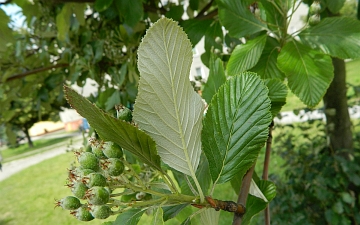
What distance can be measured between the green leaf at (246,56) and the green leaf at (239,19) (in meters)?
0.05

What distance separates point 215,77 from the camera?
445mm

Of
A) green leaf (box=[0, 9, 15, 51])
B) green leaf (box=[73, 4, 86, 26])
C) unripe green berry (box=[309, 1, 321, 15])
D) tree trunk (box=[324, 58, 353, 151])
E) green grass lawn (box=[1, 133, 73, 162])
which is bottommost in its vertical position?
green grass lawn (box=[1, 133, 73, 162])

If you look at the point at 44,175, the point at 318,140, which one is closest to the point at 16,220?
the point at 44,175

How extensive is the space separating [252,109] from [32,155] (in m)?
6.76

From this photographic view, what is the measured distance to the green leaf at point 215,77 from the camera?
43 cm

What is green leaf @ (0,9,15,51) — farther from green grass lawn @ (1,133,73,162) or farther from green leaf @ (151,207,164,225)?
green grass lawn @ (1,133,73,162)

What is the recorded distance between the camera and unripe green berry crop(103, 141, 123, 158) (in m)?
0.27

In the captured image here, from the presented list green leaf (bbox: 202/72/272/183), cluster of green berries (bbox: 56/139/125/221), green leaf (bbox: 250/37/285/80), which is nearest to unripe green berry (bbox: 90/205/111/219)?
cluster of green berries (bbox: 56/139/125/221)

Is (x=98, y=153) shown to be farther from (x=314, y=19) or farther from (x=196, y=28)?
(x=196, y=28)

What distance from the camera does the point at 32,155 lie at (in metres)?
6.29

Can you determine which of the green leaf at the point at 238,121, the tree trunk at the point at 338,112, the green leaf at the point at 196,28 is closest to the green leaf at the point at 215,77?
the green leaf at the point at 238,121

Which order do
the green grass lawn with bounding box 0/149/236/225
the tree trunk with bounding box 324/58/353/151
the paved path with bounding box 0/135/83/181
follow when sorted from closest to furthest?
the tree trunk with bounding box 324/58/353/151 → the green grass lawn with bounding box 0/149/236/225 → the paved path with bounding box 0/135/83/181

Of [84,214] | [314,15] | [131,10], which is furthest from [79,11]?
[84,214]

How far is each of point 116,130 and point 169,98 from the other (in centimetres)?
5
